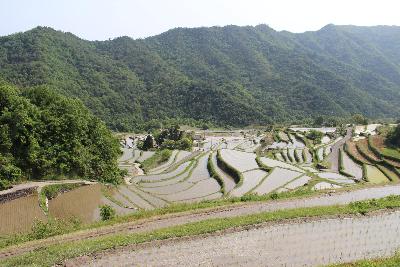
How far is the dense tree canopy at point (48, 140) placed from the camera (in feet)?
100

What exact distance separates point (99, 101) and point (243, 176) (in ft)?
405

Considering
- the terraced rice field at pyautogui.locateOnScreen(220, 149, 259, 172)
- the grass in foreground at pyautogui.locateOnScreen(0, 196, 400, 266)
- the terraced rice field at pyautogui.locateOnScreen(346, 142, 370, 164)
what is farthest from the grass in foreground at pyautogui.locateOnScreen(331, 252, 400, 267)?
the terraced rice field at pyautogui.locateOnScreen(346, 142, 370, 164)

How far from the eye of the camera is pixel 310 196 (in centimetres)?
2538

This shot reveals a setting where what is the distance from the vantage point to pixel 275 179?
39.0 m

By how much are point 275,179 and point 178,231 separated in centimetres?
2249

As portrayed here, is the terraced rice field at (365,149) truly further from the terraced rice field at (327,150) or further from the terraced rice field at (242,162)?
the terraced rice field at (242,162)

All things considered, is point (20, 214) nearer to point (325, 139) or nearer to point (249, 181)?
point (249, 181)

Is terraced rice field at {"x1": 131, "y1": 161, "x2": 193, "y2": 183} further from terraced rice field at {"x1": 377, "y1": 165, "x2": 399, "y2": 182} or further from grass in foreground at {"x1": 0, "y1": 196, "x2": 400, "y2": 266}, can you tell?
grass in foreground at {"x1": 0, "y1": 196, "x2": 400, "y2": 266}

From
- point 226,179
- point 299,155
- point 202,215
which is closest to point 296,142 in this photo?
point 299,155

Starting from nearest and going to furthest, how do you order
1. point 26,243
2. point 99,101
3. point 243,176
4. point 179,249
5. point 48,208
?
point 179,249 < point 26,243 < point 48,208 < point 243,176 < point 99,101

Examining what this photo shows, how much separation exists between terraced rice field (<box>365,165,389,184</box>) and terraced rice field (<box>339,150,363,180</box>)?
0.76 m

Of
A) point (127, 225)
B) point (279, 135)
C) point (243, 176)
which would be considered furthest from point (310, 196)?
point (279, 135)

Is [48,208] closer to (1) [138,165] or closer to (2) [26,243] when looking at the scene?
(2) [26,243]

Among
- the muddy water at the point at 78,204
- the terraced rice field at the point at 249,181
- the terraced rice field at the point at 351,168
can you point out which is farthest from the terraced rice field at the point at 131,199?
the terraced rice field at the point at 351,168
